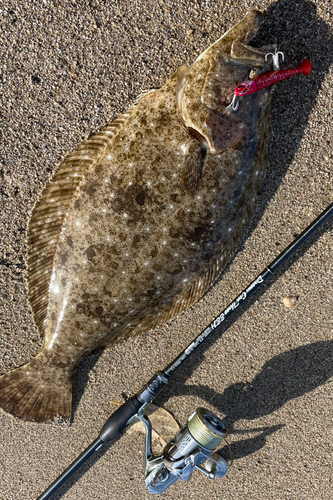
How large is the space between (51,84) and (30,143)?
0.28m

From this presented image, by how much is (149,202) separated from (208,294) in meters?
0.63

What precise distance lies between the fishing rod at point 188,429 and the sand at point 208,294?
0.40 ft

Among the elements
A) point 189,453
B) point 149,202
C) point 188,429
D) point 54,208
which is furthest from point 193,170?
point 189,453

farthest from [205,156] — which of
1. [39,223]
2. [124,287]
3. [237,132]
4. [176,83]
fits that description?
[39,223]

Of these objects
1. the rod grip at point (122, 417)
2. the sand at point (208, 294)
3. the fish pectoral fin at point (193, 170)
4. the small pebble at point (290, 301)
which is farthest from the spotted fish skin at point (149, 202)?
the small pebble at point (290, 301)

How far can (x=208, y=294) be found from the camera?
159cm

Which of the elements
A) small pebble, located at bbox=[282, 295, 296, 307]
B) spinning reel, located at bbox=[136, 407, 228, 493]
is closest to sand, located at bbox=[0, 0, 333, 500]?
small pebble, located at bbox=[282, 295, 296, 307]

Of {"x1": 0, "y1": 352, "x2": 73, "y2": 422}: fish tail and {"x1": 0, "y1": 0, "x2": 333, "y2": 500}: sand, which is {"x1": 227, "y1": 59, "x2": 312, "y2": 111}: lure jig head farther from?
{"x1": 0, "y1": 352, "x2": 73, "y2": 422}: fish tail

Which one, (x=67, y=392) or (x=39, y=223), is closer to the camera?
(x=39, y=223)

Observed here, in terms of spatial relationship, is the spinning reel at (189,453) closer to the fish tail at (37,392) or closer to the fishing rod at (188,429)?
the fishing rod at (188,429)

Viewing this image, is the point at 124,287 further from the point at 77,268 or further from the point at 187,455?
the point at 187,455

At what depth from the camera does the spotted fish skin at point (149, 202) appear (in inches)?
45.2

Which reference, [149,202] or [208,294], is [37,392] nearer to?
[208,294]

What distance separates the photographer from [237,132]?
1.18 metres
